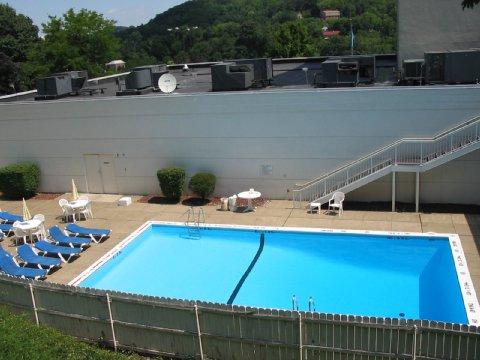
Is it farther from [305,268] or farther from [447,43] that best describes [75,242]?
[447,43]

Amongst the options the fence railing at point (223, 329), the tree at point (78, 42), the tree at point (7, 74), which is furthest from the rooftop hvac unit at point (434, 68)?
the tree at point (7, 74)

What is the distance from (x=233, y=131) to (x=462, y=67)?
8856 millimetres

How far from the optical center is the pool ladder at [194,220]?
19078 millimetres

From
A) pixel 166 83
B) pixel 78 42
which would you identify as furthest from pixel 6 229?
pixel 78 42

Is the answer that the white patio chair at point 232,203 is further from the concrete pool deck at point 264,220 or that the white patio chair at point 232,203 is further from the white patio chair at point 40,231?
the white patio chair at point 40,231

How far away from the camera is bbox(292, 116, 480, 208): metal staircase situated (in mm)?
18516

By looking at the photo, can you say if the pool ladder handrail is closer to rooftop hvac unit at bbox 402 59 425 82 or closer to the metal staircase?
the metal staircase

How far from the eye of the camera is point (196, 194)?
22016mm

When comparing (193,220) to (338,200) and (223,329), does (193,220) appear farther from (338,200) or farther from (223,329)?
(223,329)

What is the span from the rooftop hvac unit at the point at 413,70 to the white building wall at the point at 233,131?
1529 millimetres

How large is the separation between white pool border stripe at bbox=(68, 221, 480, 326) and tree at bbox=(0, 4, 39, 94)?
43752 mm

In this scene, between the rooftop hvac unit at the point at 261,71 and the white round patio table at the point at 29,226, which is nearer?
the white round patio table at the point at 29,226

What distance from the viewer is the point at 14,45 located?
61.5 m

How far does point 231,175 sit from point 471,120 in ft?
30.6
